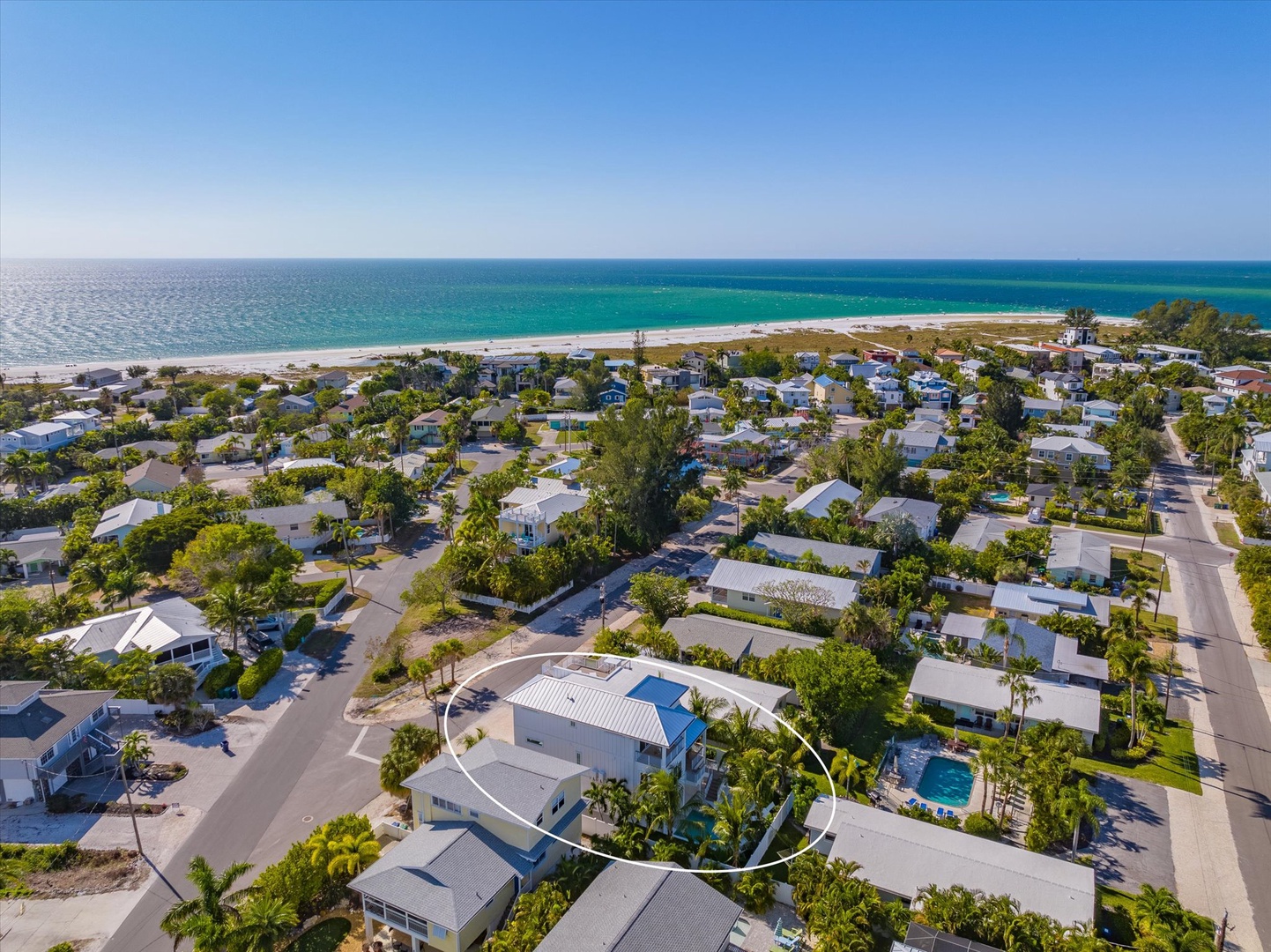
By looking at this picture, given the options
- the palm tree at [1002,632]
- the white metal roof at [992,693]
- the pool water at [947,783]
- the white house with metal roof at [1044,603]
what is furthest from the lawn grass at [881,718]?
the white house with metal roof at [1044,603]

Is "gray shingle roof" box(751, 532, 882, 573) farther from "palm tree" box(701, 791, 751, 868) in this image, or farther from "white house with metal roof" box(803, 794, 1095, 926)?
"palm tree" box(701, 791, 751, 868)

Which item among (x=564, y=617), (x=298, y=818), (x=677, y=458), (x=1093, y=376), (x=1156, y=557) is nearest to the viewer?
(x=298, y=818)

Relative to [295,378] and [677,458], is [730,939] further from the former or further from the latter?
[295,378]

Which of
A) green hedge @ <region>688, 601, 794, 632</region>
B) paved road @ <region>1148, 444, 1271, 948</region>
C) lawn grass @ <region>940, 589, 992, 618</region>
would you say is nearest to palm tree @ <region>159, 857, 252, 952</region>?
green hedge @ <region>688, 601, 794, 632</region>

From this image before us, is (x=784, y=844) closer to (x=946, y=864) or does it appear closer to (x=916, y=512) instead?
(x=946, y=864)

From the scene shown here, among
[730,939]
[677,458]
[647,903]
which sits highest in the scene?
[677,458]

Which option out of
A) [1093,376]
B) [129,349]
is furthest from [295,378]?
[1093,376]

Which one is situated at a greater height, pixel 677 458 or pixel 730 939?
pixel 677 458
